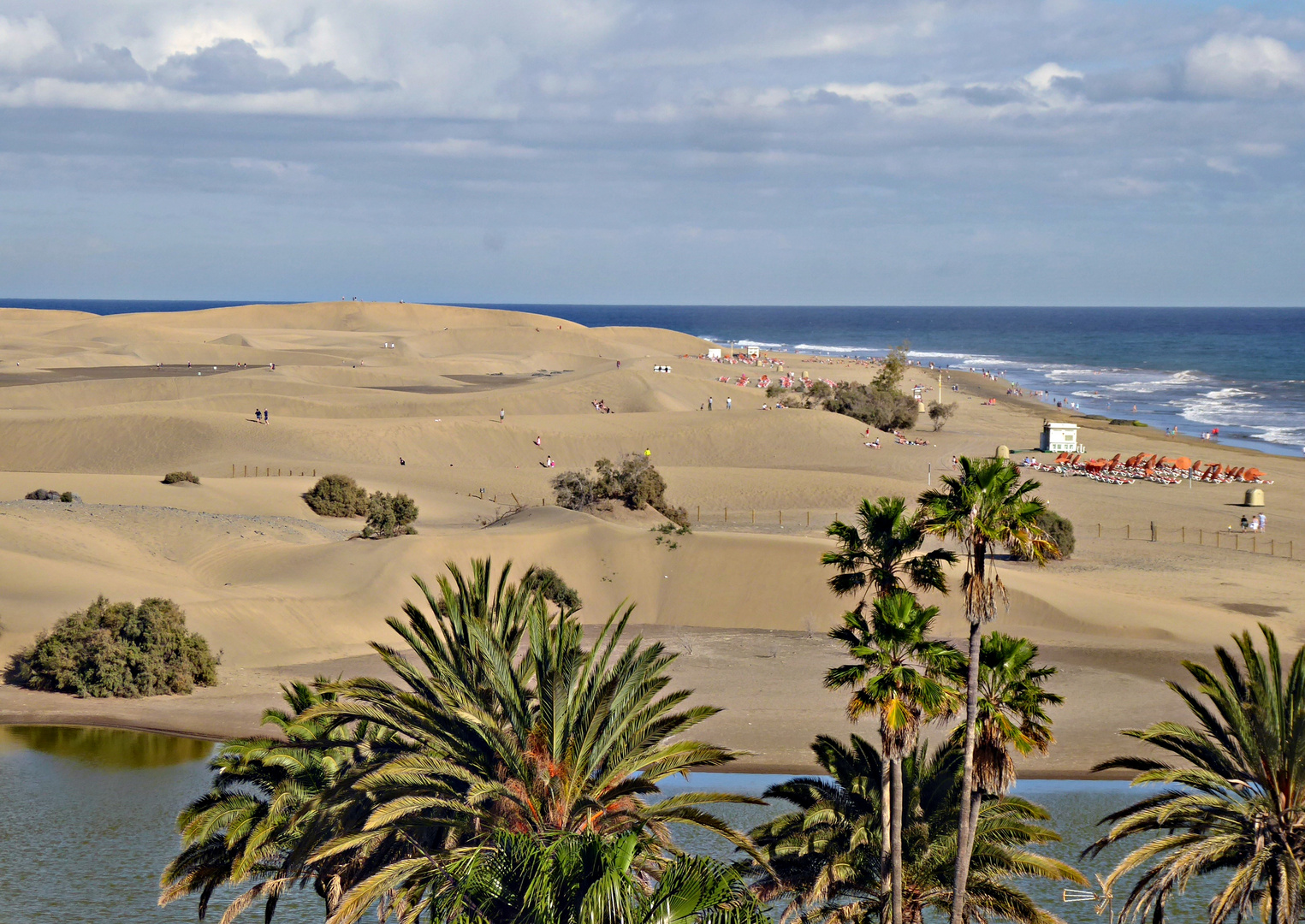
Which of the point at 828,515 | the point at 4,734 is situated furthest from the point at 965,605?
the point at 828,515

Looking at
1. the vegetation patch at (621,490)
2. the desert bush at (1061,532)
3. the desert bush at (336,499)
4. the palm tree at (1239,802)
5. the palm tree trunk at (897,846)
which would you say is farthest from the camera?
the vegetation patch at (621,490)

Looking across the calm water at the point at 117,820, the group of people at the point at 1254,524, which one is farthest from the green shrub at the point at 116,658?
the group of people at the point at 1254,524

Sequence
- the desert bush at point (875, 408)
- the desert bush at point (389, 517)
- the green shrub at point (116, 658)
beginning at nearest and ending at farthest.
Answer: the green shrub at point (116, 658)
the desert bush at point (389, 517)
the desert bush at point (875, 408)

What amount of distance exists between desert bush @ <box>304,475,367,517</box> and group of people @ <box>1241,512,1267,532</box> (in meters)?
30.2

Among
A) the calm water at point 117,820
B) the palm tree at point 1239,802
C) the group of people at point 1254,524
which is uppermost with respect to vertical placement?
the palm tree at point 1239,802

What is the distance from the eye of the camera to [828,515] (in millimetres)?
46938

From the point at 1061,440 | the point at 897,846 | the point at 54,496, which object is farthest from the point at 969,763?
the point at 1061,440

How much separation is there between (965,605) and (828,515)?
34.3m

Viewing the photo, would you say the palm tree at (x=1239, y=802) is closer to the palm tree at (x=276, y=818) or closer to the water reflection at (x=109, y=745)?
the palm tree at (x=276, y=818)

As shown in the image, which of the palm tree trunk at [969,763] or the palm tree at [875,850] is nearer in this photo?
the palm tree trunk at [969,763]

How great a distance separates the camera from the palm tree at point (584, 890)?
879cm

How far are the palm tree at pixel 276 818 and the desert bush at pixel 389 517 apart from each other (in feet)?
78.4

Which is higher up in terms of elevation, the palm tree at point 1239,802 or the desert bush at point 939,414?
the desert bush at point 939,414

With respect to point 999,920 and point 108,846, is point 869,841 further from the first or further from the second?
point 108,846
